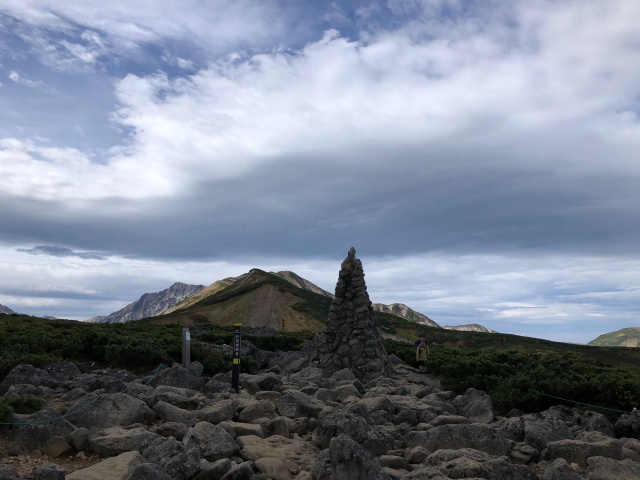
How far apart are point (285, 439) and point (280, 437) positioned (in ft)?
0.38

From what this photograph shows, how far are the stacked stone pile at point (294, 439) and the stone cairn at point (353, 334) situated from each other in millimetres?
5950

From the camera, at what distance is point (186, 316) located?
8300 cm

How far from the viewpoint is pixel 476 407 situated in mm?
14727

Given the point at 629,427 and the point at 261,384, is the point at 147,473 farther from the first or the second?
the point at 629,427

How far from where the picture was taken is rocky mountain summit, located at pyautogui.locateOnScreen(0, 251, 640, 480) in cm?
864

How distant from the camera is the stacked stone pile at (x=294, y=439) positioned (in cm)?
861

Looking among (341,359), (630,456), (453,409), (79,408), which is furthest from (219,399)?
(630,456)

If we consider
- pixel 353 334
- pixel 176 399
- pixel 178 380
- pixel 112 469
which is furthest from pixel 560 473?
pixel 353 334

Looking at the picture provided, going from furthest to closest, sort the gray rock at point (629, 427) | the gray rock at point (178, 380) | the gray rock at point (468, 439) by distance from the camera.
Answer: the gray rock at point (178, 380), the gray rock at point (629, 427), the gray rock at point (468, 439)

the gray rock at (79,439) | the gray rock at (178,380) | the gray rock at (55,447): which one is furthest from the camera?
the gray rock at (178,380)

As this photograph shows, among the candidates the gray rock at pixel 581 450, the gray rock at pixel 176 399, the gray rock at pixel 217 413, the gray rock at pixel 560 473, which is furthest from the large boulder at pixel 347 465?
the gray rock at pixel 176 399

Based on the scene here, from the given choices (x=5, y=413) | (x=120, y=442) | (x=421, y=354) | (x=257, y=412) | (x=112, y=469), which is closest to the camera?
(x=112, y=469)

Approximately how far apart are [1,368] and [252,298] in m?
73.2

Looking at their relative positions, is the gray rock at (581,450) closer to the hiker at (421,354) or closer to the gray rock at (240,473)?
the gray rock at (240,473)
